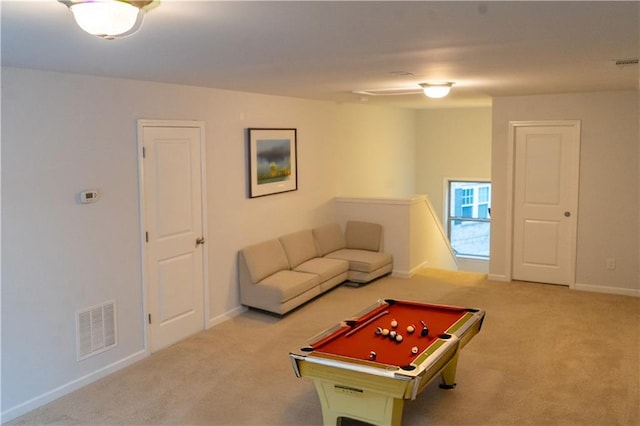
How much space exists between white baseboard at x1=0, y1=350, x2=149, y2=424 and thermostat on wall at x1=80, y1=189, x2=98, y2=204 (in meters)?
1.37

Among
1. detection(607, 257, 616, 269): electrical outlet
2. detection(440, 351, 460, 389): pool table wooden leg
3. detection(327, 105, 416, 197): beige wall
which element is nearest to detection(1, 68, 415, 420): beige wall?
detection(327, 105, 416, 197): beige wall

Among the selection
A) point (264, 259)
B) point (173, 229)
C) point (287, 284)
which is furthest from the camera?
point (264, 259)

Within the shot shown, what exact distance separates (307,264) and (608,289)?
3.59 meters

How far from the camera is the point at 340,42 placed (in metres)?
3.25

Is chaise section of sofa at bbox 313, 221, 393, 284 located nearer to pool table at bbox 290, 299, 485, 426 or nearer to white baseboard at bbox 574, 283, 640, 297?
white baseboard at bbox 574, 283, 640, 297

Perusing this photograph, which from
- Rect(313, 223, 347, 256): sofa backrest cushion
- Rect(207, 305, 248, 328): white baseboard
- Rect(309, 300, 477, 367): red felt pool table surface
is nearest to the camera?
Rect(309, 300, 477, 367): red felt pool table surface

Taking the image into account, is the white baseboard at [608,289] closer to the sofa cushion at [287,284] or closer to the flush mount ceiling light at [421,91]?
the flush mount ceiling light at [421,91]

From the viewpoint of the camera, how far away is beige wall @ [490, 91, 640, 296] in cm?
678

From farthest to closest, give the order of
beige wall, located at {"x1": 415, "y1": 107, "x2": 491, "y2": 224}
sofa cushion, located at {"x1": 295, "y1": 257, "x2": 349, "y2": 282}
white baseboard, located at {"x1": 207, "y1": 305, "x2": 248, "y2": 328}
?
beige wall, located at {"x1": 415, "y1": 107, "x2": 491, "y2": 224} < sofa cushion, located at {"x1": 295, "y1": 257, "x2": 349, "y2": 282} < white baseboard, located at {"x1": 207, "y1": 305, "x2": 248, "y2": 328}

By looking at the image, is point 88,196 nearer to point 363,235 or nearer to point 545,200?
point 363,235

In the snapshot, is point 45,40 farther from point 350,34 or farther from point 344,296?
point 344,296

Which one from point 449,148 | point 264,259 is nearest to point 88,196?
point 264,259

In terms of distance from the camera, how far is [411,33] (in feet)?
9.82

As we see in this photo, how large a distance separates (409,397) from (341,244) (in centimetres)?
490
